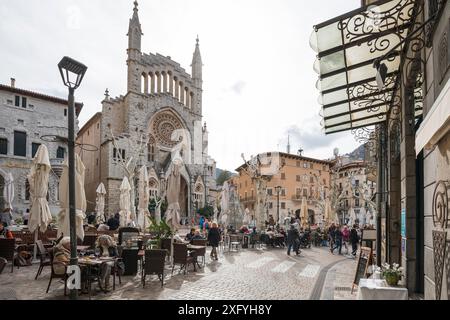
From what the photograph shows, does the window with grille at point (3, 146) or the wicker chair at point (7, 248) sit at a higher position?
the window with grille at point (3, 146)

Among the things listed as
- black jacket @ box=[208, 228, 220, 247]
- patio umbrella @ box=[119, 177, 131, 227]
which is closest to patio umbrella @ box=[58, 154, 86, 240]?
black jacket @ box=[208, 228, 220, 247]

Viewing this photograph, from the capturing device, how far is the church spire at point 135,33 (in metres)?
44.4

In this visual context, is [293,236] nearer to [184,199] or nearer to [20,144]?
[20,144]

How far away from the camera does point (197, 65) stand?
53781 millimetres

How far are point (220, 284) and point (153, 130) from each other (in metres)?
39.8

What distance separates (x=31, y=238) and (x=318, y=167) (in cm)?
5525

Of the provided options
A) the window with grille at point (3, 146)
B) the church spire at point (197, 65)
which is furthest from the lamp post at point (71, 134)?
the church spire at point (197, 65)

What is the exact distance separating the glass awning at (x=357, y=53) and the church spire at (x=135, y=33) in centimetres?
4057

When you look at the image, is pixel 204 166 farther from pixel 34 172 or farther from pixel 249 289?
pixel 249 289

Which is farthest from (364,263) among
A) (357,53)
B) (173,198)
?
(173,198)

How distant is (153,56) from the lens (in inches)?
1895

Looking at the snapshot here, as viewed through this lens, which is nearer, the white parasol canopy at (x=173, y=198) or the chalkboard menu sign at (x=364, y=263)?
the chalkboard menu sign at (x=364, y=263)

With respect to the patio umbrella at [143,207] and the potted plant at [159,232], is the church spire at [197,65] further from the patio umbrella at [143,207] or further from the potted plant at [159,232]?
the potted plant at [159,232]

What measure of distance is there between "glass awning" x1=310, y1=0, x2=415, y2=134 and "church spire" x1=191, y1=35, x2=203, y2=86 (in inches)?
1811
